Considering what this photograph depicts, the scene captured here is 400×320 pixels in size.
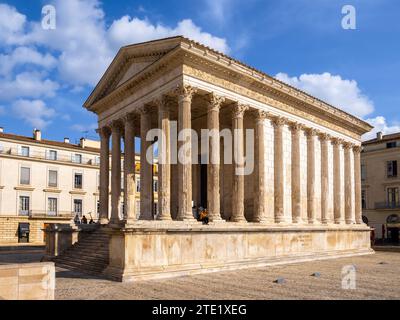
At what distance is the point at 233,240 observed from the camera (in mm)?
17641

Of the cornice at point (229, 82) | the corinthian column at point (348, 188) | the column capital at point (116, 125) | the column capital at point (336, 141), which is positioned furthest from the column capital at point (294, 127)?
the column capital at point (116, 125)

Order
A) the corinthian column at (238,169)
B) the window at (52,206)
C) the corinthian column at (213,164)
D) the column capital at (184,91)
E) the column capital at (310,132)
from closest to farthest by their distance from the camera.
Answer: the column capital at (184,91), the corinthian column at (213,164), the corinthian column at (238,169), the column capital at (310,132), the window at (52,206)

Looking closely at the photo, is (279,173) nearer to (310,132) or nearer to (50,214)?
(310,132)

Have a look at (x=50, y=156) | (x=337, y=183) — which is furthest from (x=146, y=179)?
(x=50, y=156)

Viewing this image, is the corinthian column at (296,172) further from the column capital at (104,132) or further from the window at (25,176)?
the window at (25,176)

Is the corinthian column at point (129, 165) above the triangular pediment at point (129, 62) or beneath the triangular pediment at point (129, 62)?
beneath

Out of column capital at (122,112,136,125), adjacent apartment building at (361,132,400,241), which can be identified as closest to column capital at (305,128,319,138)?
column capital at (122,112,136,125)

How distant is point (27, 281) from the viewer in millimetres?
8352

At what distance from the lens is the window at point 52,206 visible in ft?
142

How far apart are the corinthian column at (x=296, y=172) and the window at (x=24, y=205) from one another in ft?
96.8
